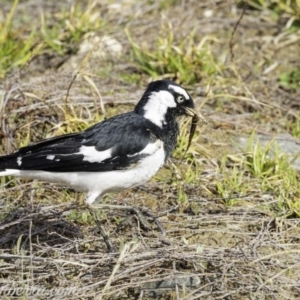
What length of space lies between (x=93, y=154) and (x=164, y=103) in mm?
574

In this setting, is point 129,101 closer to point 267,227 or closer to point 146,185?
point 146,185

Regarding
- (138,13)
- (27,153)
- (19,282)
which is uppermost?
(27,153)

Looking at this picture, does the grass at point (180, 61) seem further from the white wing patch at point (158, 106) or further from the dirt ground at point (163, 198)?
the white wing patch at point (158, 106)

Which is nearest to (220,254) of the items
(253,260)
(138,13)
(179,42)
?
(253,260)

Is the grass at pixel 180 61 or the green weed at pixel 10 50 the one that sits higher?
the green weed at pixel 10 50

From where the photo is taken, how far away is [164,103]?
4.99 meters

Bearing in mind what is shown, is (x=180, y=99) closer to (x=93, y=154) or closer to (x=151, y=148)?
(x=151, y=148)

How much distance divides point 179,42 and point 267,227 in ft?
9.26

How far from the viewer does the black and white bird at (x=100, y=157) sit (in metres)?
4.67

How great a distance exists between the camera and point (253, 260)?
4410mm

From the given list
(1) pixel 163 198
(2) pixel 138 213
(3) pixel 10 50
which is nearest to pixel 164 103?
(2) pixel 138 213

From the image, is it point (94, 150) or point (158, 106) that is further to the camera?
point (158, 106)

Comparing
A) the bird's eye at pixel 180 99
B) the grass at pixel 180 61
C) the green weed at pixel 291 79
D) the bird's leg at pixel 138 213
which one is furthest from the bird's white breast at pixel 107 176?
the green weed at pixel 291 79

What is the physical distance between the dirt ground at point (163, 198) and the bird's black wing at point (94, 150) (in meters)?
0.35
